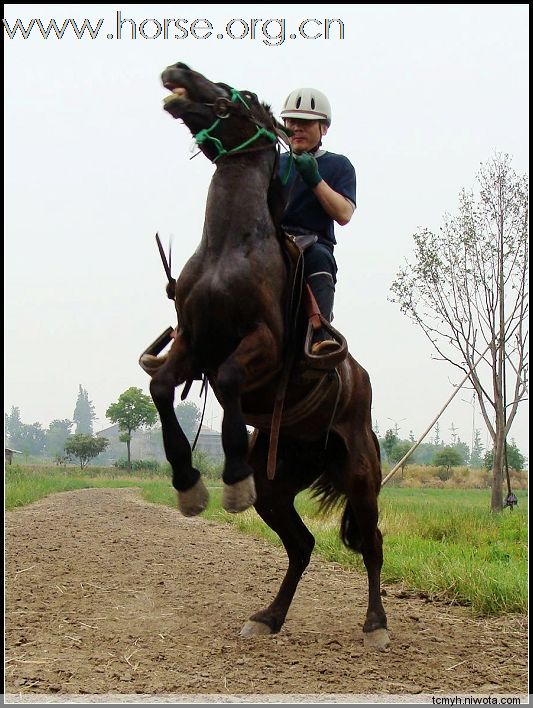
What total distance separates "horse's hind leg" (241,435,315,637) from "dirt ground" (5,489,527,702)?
0.12 meters

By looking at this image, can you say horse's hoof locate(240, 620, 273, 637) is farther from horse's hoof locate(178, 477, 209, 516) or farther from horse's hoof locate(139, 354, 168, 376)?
horse's hoof locate(139, 354, 168, 376)

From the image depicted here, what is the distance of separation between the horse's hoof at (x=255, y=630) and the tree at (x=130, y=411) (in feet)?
94.1

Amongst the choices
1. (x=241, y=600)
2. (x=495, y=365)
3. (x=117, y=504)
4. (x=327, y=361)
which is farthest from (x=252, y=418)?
(x=117, y=504)

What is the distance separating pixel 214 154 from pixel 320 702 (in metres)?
3.00

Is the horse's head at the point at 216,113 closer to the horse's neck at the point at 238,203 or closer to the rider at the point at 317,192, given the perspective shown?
the horse's neck at the point at 238,203

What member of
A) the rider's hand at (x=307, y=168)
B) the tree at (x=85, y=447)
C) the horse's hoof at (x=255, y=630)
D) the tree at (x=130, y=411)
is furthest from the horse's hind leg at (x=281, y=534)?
the tree at (x=85, y=447)

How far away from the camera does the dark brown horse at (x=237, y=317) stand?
4086 mm

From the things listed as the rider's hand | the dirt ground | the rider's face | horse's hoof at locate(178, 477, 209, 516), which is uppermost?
the rider's face

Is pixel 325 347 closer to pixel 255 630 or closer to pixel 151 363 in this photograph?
pixel 151 363

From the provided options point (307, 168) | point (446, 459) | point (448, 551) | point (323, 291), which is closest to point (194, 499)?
point (323, 291)

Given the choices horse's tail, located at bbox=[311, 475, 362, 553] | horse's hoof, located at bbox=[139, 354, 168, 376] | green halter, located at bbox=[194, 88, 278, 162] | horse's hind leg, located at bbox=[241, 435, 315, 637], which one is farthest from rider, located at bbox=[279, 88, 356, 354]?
horse's tail, located at bbox=[311, 475, 362, 553]

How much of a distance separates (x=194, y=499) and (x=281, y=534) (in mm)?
1768

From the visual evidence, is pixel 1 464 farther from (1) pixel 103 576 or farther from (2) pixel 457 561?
(2) pixel 457 561

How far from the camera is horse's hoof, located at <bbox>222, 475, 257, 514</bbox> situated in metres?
3.85
